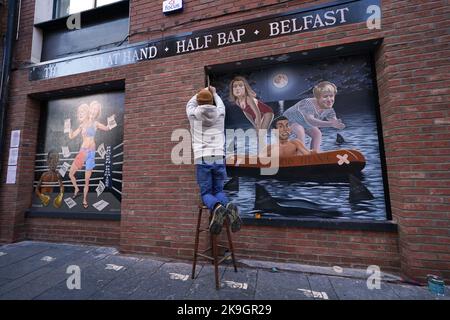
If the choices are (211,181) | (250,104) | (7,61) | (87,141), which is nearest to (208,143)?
(211,181)

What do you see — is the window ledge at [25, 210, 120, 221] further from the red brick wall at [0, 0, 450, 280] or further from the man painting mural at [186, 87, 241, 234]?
the man painting mural at [186, 87, 241, 234]

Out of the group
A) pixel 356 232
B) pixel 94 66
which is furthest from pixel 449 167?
pixel 94 66

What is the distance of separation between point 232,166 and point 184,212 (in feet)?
3.52

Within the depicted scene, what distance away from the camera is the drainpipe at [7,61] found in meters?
4.78

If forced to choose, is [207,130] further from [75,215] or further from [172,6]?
[75,215]

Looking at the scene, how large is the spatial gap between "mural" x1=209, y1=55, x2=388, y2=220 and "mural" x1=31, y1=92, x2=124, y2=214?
88.0 inches

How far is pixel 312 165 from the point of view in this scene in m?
3.51

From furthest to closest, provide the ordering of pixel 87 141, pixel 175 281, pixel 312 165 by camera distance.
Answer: pixel 87 141 → pixel 312 165 → pixel 175 281

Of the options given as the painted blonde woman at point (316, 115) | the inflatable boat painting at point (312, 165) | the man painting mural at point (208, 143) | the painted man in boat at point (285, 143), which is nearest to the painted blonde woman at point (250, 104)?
the painted man in boat at point (285, 143)

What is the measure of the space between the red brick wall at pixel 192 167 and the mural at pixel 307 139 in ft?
0.80

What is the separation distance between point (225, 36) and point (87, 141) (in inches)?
132

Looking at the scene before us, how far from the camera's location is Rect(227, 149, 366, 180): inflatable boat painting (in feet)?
11.1
